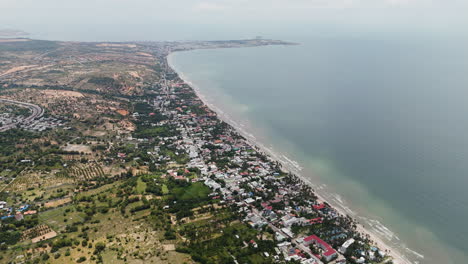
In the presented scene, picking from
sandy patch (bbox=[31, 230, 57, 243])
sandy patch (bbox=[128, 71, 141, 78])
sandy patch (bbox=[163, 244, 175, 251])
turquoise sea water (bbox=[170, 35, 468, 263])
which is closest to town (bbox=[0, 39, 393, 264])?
sandy patch (bbox=[31, 230, 57, 243])

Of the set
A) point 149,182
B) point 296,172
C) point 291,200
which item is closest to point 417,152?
point 296,172

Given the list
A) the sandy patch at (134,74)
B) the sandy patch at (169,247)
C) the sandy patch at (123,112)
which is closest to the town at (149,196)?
the sandy patch at (169,247)

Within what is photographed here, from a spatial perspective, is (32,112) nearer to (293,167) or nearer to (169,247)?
(169,247)

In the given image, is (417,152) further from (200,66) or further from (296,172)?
(200,66)

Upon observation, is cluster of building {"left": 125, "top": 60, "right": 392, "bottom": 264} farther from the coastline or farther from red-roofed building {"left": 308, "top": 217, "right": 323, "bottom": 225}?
the coastline

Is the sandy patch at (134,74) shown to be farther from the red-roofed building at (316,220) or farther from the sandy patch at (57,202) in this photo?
the red-roofed building at (316,220)
